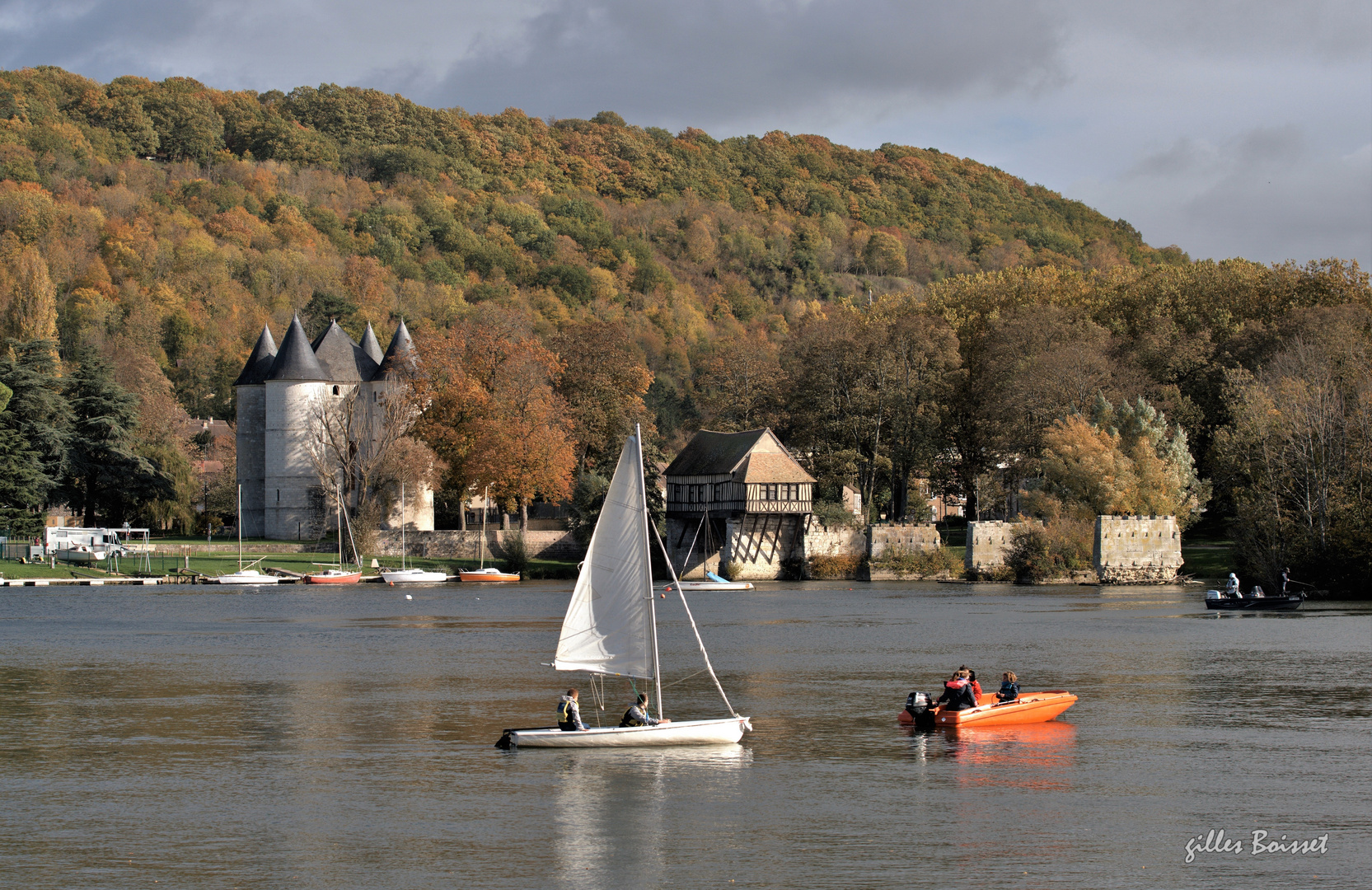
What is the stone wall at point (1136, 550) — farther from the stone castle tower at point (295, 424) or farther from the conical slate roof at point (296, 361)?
the conical slate roof at point (296, 361)

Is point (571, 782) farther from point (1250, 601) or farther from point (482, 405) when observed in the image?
point (482, 405)

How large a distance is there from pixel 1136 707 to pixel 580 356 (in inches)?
2368

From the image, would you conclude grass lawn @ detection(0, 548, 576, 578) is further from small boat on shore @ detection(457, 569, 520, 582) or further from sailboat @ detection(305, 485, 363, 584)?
small boat on shore @ detection(457, 569, 520, 582)

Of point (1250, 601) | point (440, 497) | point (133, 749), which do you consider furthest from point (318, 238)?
point (133, 749)

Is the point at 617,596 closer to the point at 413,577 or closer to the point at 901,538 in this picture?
the point at 413,577

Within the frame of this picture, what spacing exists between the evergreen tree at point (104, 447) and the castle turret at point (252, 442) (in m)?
7.11

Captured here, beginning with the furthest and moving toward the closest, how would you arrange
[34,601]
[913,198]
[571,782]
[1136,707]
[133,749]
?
[913,198]
[34,601]
[1136,707]
[133,749]
[571,782]

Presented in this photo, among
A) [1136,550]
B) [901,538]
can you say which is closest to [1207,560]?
[1136,550]

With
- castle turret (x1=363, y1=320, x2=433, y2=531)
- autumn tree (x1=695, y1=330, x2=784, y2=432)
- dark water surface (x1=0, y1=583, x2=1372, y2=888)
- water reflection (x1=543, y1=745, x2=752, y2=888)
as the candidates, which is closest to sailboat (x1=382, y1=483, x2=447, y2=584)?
castle turret (x1=363, y1=320, x2=433, y2=531)

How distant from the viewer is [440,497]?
90562 mm

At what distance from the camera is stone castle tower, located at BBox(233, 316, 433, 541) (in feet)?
277

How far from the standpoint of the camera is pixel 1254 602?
51.6m

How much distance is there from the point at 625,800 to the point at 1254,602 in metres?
39.3

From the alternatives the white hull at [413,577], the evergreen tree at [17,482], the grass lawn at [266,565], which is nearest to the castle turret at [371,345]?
the grass lawn at [266,565]
